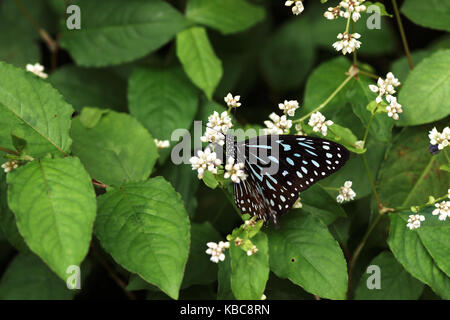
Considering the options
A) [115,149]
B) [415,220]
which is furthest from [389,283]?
[115,149]

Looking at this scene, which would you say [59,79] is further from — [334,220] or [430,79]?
[430,79]

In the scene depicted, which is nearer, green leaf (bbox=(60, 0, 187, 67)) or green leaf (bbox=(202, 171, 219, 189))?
green leaf (bbox=(202, 171, 219, 189))

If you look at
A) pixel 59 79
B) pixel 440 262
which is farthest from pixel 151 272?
pixel 59 79

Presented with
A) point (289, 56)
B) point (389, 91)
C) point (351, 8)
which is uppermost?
point (289, 56)

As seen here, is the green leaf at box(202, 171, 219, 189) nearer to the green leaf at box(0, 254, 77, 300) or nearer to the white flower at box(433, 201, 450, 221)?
the white flower at box(433, 201, 450, 221)

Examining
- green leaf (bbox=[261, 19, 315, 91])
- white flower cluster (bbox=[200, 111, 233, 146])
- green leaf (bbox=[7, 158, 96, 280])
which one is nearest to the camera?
green leaf (bbox=[7, 158, 96, 280])

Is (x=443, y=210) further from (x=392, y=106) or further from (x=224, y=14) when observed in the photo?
Result: (x=224, y=14)

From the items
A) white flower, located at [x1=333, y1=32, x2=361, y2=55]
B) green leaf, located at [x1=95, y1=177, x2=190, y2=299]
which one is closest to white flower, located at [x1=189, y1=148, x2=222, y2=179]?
green leaf, located at [x1=95, y1=177, x2=190, y2=299]
